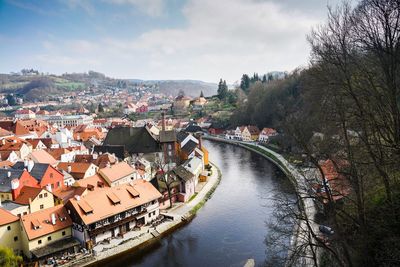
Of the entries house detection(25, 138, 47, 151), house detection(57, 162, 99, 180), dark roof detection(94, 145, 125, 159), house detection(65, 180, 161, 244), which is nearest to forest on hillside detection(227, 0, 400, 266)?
house detection(65, 180, 161, 244)

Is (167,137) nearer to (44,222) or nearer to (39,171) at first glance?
(39,171)

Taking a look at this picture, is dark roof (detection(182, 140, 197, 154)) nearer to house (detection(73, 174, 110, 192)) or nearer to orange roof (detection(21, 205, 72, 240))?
house (detection(73, 174, 110, 192))

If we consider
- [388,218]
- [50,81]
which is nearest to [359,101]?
[388,218]

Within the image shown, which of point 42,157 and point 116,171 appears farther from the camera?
point 42,157

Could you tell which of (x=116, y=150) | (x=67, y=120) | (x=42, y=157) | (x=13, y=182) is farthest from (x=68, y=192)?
(x=67, y=120)

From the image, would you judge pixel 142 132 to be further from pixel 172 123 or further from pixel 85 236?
pixel 172 123
